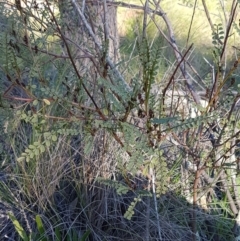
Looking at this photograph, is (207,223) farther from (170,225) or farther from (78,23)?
(78,23)

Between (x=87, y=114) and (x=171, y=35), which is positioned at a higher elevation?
(x=171, y=35)

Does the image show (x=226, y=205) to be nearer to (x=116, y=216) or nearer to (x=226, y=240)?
(x=226, y=240)

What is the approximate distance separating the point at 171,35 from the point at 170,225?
85cm

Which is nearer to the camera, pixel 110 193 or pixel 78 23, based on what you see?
pixel 110 193

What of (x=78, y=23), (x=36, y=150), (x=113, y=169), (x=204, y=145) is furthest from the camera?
(x=78, y=23)

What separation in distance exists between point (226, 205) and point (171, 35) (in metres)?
0.95

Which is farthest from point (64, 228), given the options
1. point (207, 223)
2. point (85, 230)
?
point (207, 223)

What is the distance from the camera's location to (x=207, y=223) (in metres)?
2.39

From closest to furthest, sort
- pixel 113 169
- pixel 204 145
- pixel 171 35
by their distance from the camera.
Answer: pixel 171 35 → pixel 204 145 → pixel 113 169

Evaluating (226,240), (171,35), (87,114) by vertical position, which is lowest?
(226,240)

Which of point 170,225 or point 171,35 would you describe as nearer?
point 171,35

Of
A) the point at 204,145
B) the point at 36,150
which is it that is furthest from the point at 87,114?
the point at 204,145

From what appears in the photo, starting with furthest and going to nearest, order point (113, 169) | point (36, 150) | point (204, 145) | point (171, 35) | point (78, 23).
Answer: point (78, 23) → point (113, 169) → point (204, 145) → point (171, 35) → point (36, 150)

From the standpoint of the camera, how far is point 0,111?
56.6 inches
